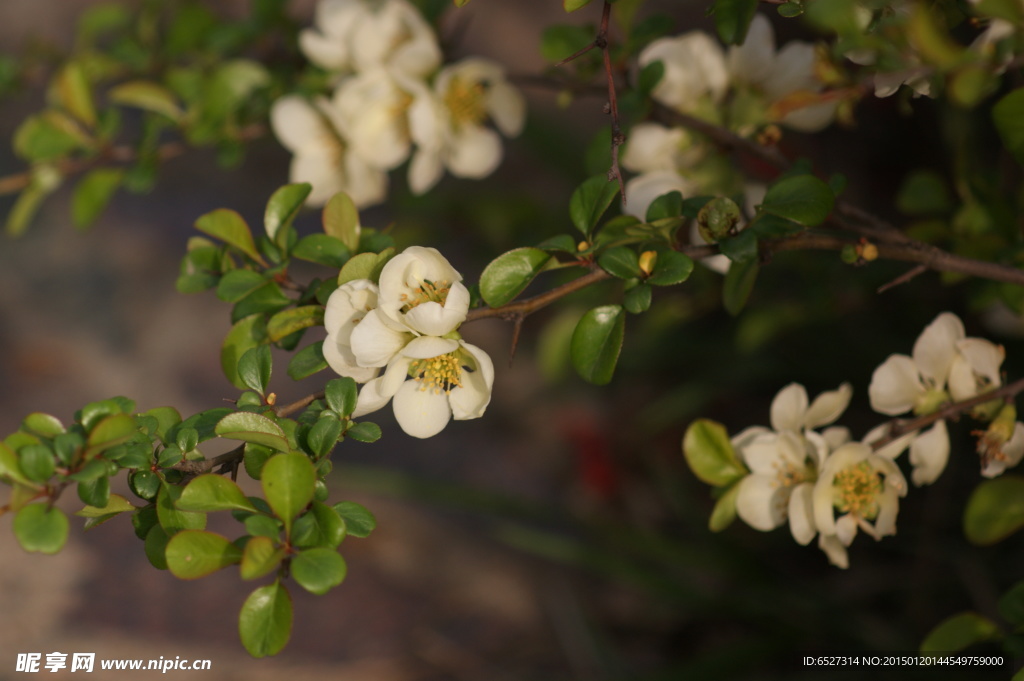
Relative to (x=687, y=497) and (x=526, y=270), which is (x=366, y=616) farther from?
(x=526, y=270)

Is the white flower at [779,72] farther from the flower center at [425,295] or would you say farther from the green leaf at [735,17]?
the flower center at [425,295]

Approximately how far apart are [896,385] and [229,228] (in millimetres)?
621

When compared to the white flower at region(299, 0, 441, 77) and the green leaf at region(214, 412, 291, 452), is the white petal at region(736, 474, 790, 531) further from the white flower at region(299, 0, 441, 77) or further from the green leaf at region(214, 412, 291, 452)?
the white flower at region(299, 0, 441, 77)

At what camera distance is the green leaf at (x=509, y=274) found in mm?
555

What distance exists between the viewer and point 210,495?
1.61ft

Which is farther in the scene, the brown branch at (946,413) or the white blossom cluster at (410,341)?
the brown branch at (946,413)

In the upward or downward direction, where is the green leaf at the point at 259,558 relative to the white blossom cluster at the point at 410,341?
downward

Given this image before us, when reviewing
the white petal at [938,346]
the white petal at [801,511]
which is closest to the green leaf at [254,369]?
the white petal at [801,511]

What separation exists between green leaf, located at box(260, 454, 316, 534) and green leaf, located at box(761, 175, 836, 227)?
0.41 meters

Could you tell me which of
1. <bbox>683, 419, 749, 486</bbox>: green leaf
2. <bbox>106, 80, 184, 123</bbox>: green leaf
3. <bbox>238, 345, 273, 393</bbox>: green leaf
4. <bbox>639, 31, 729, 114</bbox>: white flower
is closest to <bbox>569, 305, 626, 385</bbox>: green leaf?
<bbox>683, 419, 749, 486</bbox>: green leaf

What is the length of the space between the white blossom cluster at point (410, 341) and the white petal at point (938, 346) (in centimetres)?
40

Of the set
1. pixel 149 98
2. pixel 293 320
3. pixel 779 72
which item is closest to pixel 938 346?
pixel 779 72

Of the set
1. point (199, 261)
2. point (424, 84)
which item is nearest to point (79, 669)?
point (199, 261)

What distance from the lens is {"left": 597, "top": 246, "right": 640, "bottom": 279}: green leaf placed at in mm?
574
